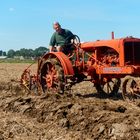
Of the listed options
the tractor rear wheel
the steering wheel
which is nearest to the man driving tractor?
the steering wheel

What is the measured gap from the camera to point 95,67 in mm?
11523

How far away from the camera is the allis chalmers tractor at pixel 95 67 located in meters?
10.6

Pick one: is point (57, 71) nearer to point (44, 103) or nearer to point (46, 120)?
point (44, 103)

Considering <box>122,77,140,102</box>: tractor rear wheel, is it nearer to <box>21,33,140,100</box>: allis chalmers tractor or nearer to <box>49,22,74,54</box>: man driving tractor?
<box>21,33,140,100</box>: allis chalmers tractor

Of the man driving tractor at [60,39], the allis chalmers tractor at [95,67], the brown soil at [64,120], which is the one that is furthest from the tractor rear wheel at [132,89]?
the man driving tractor at [60,39]

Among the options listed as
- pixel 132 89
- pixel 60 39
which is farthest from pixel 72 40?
pixel 132 89

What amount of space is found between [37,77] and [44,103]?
3.22 metres

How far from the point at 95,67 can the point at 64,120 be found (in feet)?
12.5

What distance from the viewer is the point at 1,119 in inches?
336

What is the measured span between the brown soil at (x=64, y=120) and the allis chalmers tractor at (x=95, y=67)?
792 mm

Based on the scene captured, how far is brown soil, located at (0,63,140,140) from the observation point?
22.5 feet

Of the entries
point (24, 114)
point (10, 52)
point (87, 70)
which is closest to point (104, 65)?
point (87, 70)

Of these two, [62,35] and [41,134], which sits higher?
[62,35]

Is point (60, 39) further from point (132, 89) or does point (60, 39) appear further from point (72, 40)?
point (132, 89)
